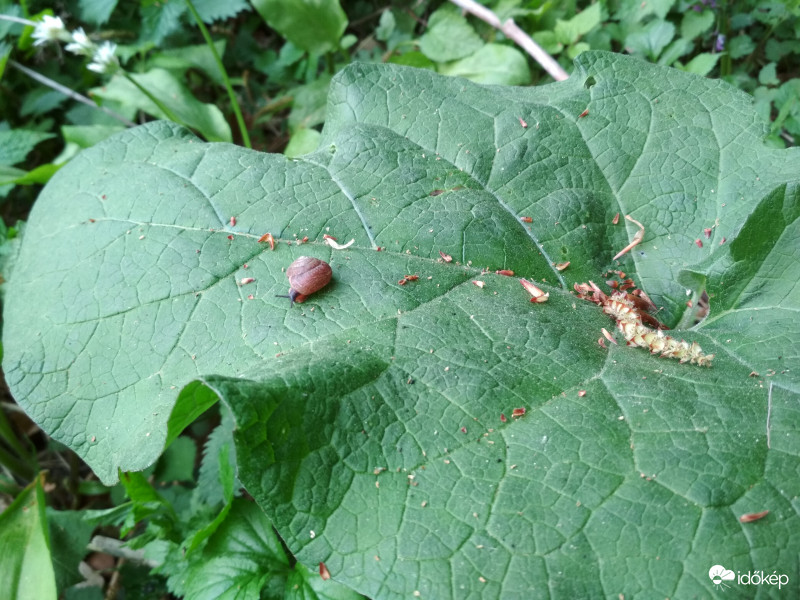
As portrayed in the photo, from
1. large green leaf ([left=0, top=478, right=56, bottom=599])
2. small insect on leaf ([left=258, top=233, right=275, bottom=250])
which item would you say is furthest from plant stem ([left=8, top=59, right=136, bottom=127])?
small insect on leaf ([left=258, top=233, right=275, bottom=250])

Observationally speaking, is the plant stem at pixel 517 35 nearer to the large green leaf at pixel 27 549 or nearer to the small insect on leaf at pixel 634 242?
the small insect on leaf at pixel 634 242

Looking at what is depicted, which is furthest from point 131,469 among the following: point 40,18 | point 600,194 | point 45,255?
point 40,18

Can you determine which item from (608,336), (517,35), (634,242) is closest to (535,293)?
(608,336)

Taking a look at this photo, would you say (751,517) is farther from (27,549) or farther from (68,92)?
(68,92)

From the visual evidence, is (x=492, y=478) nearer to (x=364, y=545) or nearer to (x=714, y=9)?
(x=364, y=545)

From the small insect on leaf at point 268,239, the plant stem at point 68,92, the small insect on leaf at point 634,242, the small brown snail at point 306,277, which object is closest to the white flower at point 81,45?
the plant stem at point 68,92

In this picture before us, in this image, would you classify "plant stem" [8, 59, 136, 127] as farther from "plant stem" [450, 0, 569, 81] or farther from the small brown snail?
the small brown snail
